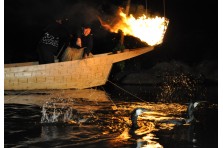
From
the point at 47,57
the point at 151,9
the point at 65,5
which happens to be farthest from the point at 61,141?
the point at 151,9

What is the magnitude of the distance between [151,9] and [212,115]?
15.2 metres

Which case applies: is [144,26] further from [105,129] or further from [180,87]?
[105,129]

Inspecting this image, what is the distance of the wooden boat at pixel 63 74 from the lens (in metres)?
14.8

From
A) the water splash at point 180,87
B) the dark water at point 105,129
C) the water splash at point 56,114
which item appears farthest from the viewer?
the water splash at point 180,87

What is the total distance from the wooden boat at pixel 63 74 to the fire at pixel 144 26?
0.88 m

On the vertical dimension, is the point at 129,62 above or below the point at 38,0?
below

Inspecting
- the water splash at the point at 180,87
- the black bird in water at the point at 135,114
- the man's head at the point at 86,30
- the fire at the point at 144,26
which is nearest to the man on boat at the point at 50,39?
the man's head at the point at 86,30

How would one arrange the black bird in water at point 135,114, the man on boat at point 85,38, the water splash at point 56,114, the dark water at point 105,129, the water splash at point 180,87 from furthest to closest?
the man on boat at point 85,38
the water splash at point 180,87
the water splash at point 56,114
the black bird in water at point 135,114
the dark water at point 105,129

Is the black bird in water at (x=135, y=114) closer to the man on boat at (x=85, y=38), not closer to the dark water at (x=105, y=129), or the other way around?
the dark water at (x=105, y=129)

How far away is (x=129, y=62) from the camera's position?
21781 mm

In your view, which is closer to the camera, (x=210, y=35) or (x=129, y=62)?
(x=129, y=62)

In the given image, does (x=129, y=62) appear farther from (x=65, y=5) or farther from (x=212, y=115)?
(x=212, y=115)

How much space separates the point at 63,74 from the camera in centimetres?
1555

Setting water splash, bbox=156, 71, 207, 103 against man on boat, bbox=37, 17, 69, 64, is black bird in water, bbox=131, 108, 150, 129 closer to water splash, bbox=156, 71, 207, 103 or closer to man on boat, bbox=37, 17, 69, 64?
water splash, bbox=156, 71, 207, 103
